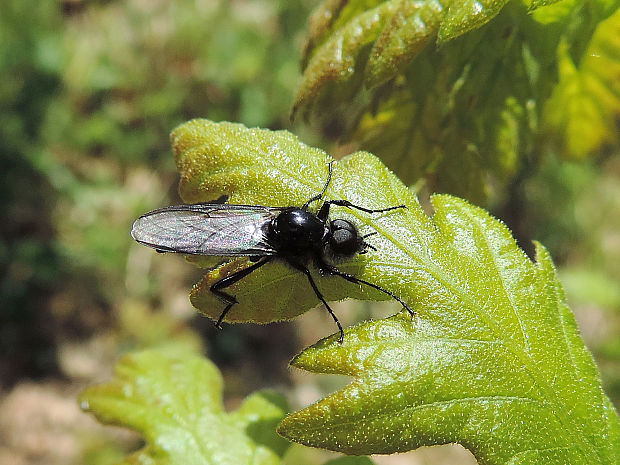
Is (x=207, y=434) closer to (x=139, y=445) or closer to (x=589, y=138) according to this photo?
(x=589, y=138)

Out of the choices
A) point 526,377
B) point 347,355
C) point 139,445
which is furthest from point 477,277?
point 139,445

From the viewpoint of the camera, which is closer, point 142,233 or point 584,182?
point 142,233

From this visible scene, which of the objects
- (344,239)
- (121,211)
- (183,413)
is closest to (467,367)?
(344,239)

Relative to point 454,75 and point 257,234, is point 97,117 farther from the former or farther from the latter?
point 454,75

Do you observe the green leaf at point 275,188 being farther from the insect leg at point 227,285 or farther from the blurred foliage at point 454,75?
the blurred foliage at point 454,75

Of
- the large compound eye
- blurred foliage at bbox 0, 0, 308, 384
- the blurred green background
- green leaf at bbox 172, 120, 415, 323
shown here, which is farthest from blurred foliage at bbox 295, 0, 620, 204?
blurred foliage at bbox 0, 0, 308, 384

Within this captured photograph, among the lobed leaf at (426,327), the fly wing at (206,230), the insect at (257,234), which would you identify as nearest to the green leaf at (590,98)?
the lobed leaf at (426,327)
